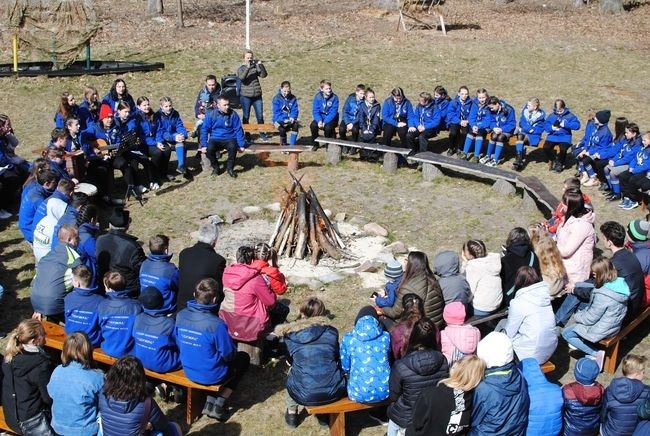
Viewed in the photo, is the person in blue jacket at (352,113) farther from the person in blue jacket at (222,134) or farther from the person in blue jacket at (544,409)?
the person in blue jacket at (544,409)

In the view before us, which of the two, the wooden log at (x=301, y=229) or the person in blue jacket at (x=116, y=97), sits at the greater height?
the person in blue jacket at (x=116, y=97)

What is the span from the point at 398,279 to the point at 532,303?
1.39 meters

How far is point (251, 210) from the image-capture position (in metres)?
12.2

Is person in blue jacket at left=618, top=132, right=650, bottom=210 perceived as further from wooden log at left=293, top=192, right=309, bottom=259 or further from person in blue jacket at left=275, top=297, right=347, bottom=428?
person in blue jacket at left=275, top=297, right=347, bottom=428

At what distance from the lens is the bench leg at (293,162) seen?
13.8 m

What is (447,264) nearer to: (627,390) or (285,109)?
(627,390)

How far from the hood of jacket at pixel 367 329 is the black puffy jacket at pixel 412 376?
1.09 ft

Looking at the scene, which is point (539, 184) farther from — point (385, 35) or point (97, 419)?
point (385, 35)

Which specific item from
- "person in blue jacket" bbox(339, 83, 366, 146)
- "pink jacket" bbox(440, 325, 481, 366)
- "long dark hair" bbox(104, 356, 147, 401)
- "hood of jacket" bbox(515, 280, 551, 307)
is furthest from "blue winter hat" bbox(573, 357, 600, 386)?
"person in blue jacket" bbox(339, 83, 366, 146)

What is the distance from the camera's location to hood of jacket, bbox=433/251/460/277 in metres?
7.89

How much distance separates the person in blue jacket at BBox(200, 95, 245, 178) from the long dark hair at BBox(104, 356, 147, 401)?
26.2 ft

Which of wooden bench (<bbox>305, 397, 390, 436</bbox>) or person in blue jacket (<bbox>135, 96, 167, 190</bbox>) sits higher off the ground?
person in blue jacket (<bbox>135, 96, 167, 190</bbox>)

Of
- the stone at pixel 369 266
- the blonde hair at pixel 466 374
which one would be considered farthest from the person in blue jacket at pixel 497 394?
the stone at pixel 369 266

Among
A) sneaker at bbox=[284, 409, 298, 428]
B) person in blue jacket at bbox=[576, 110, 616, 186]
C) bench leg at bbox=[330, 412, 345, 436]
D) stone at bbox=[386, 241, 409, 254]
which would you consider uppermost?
person in blue jacket at bbox=[576, 110, 616, 186]
